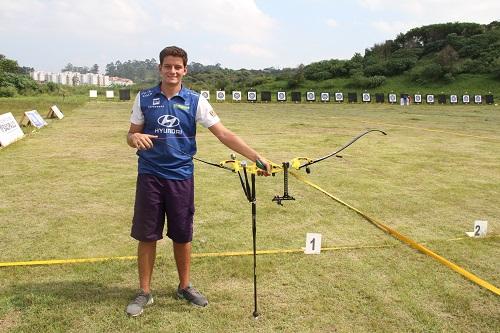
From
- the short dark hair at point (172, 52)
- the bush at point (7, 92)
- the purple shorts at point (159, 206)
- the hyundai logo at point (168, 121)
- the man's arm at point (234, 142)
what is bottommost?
the purple shorts at point (159, 206)

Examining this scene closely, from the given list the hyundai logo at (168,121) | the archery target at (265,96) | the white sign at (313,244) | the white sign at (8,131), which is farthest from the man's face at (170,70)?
the archery target at (265,96)

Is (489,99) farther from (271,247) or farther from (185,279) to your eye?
(185,279)

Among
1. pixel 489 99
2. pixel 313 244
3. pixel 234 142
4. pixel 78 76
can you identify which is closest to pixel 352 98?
pixel 489 99

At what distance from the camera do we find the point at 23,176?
836cm

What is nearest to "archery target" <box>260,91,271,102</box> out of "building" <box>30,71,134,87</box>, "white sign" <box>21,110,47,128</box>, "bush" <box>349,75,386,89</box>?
"bush" <box>349,75,386,89</box>

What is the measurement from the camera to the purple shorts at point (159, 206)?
3.47m

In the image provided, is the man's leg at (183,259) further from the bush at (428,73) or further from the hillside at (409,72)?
the bush at (428,73)

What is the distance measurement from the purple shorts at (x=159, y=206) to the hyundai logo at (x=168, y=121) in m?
0.41

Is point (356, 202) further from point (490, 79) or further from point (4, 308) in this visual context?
point (490, 79)

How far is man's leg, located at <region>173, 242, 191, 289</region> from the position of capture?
371cm

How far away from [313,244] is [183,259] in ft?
5.12

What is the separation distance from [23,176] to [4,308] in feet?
17.4

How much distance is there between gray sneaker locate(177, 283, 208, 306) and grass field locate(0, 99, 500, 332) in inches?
3.1

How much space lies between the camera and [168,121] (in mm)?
3398
